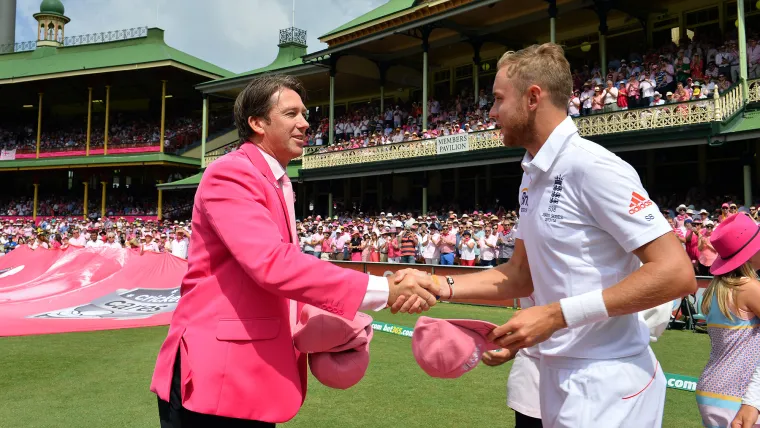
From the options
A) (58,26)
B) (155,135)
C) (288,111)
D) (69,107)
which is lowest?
(288,111)

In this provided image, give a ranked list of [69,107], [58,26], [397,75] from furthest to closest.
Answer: [58,26], [69,107], [397,75]

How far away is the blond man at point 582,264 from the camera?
2117 millimetres

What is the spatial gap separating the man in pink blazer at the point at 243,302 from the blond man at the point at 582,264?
56 centimetres

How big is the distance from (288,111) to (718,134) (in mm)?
16477

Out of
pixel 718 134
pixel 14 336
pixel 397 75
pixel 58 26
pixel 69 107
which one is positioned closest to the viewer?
pixel 14 336

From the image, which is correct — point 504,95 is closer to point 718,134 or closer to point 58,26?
point 718,134

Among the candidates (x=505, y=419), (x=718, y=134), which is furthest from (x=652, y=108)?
(x=505, y=419)

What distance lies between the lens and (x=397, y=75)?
3089 centimetres

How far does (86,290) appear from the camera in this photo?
1330cm

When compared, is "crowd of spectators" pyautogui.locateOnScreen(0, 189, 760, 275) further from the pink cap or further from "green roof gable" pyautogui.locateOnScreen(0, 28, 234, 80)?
"green roof gable" pyautogui.locateOnScreen(0, 28, 234, 80)

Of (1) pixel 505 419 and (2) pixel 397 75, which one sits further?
(2) pixel 397 75

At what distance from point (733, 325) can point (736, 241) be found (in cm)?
46

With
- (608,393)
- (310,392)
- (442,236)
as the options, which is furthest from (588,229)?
(442,236)

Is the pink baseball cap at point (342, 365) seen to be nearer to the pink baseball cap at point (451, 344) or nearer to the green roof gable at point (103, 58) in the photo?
the pink baseball cap at point (451, 344)
